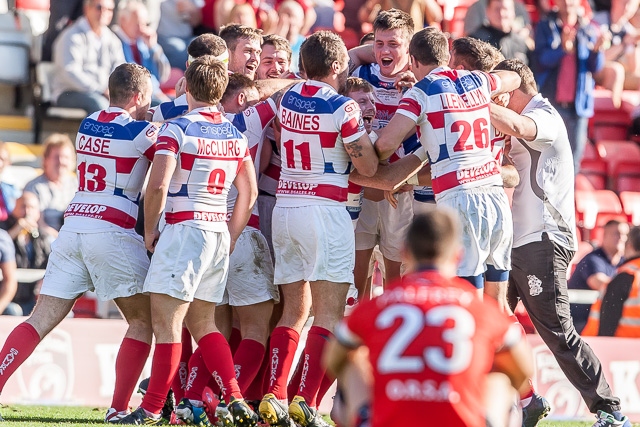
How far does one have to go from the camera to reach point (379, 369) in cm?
417

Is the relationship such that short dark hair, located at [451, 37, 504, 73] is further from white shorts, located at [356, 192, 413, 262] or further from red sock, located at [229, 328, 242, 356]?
red sock, located at [229, 328, 242, 356]

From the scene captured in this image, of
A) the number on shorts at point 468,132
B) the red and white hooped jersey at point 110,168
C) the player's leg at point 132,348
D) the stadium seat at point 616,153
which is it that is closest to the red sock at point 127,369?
the player's leg at point 132,348

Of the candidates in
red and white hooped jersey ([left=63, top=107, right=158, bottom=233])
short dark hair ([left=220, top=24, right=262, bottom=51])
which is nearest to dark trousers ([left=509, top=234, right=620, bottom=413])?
A: short dark hair ([left=220, top=24, right=262, bottom=51])

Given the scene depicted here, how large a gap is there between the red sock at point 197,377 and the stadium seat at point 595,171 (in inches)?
355

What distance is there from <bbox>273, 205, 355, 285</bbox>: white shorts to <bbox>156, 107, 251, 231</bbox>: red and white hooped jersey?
45cm

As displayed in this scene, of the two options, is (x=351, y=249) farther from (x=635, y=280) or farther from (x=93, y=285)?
(x=635, y=280)

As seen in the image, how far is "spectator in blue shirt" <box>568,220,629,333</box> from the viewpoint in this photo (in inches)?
478

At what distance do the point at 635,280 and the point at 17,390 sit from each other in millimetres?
6178

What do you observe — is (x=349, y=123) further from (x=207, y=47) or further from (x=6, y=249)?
(x=6, y=249)

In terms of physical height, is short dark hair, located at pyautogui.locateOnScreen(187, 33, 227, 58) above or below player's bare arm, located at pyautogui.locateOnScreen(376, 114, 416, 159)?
above

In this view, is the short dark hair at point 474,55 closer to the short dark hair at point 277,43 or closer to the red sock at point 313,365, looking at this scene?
the short dark hair at point 277,43

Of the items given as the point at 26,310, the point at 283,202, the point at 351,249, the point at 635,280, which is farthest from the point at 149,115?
the point at 635,280

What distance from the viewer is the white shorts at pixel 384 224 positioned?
7777 mm

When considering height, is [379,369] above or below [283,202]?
below
